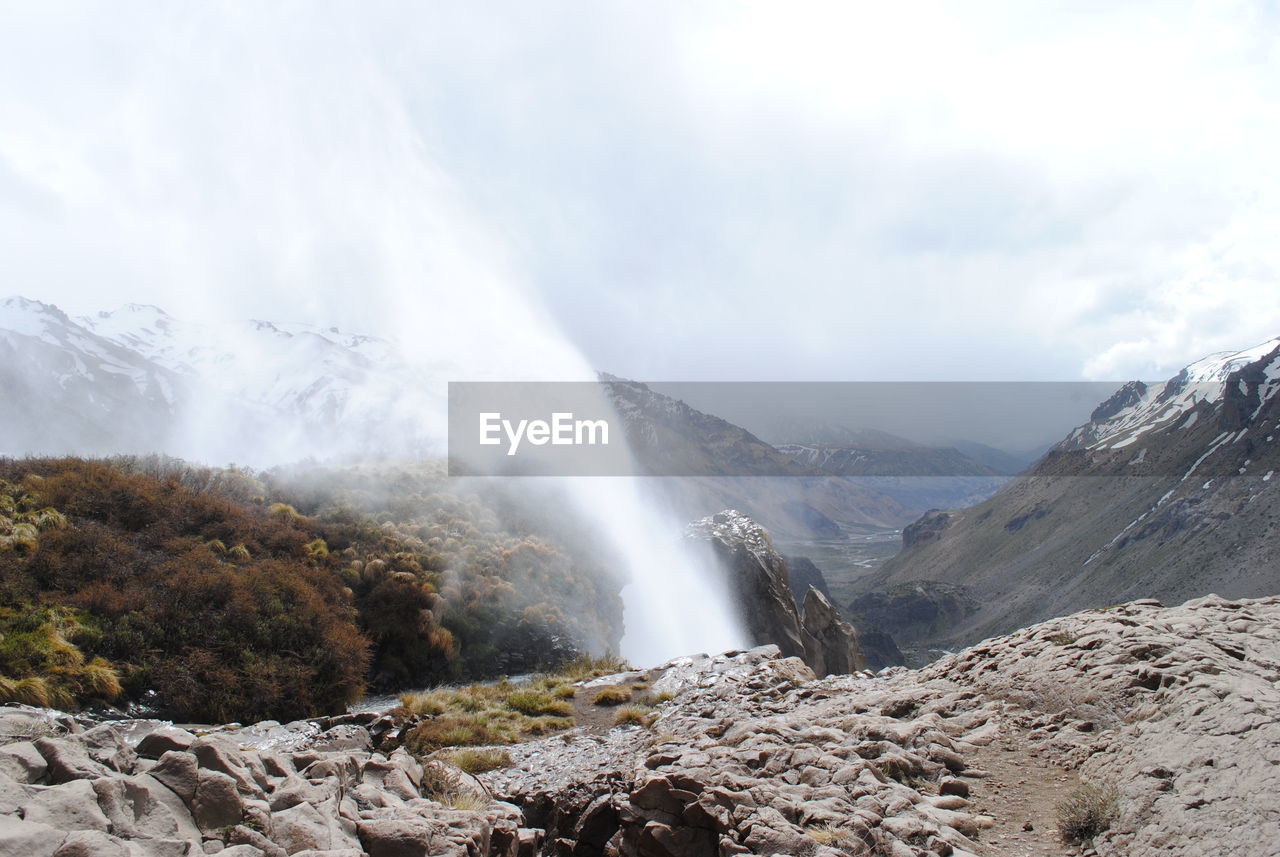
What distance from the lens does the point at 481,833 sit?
332 inches

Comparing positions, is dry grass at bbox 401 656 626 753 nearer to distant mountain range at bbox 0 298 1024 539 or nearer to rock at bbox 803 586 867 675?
rock at bbox 803 586 867 675

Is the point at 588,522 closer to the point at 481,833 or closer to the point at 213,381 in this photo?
the point at 481,833

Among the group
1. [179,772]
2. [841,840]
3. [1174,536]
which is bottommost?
[1174,536]

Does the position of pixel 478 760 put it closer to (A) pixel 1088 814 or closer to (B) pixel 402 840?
(B) pixel 402 840

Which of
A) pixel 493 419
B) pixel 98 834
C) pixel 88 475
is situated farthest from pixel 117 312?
pixel 98 834

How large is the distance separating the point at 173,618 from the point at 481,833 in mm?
15291

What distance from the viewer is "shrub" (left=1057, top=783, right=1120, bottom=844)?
342 inches

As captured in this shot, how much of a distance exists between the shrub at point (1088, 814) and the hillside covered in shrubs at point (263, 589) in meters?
18.4

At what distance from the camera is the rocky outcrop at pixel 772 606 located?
35.9 m

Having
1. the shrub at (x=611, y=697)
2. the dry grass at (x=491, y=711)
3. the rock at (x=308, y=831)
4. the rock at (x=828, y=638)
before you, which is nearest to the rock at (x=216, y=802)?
the rock at (x=308, y=831)

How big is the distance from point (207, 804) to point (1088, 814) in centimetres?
1123
